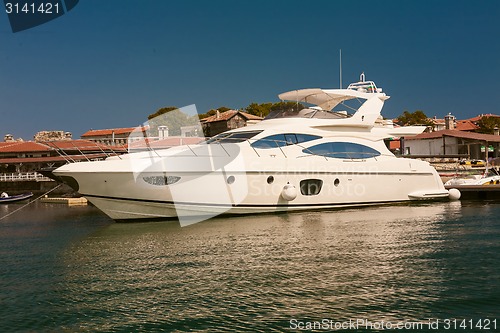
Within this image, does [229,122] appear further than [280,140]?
Yes

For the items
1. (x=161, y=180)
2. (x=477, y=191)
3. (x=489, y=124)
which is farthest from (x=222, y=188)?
(x=489, y=124)

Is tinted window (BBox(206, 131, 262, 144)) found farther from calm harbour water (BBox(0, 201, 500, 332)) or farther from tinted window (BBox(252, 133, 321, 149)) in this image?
calm harbour water (BBox(0, 201, 500, 332))

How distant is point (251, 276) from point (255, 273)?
20cm

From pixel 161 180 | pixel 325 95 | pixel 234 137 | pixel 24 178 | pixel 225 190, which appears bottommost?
pixel 225 190

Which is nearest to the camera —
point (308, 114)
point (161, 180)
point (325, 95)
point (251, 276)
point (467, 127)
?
point (251, 276)

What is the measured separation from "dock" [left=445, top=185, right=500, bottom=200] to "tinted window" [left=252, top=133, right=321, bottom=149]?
9.86 m

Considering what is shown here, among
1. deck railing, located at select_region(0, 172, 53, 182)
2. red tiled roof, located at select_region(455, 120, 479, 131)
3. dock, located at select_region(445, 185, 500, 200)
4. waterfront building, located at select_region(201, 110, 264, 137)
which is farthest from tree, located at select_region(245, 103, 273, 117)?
dock, located at select_region(445, 185, 500, 200)

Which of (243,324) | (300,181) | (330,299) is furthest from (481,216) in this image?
(243,324)

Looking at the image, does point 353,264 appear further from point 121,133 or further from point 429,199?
point 121,133

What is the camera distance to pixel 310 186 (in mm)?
16891

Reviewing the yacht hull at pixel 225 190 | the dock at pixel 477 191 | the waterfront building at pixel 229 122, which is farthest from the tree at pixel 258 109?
the yacht hull at pixel 225 190

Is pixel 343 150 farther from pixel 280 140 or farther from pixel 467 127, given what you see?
pixel 467 127

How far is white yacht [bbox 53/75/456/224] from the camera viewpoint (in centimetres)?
1476

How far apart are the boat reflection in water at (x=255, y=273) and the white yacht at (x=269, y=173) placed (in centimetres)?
108
